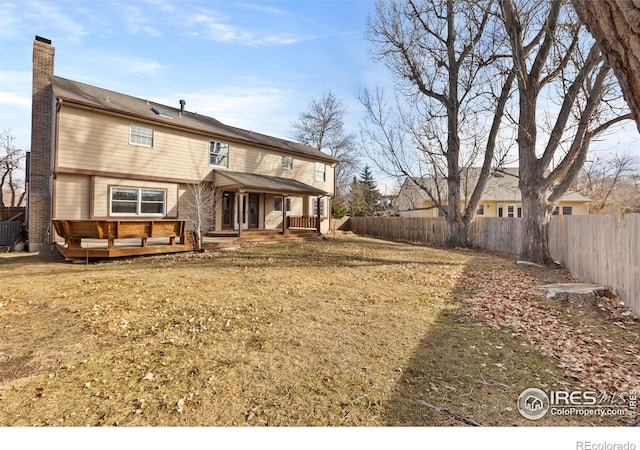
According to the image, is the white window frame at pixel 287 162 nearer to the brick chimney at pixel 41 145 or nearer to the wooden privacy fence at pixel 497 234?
the brick chimney at pixel 41 145

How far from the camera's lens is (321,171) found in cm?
2209

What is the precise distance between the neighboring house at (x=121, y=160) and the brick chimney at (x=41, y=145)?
3 cm

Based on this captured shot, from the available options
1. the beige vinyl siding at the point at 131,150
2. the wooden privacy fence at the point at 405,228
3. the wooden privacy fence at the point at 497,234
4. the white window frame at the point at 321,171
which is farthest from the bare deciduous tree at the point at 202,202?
the wooden privacy fence at the point at 497,234

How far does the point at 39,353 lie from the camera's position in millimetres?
3330

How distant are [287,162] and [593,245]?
1579cm

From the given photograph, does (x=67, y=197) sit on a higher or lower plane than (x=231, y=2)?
lower

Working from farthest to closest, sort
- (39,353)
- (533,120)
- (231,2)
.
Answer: (533,120), (231,2), (39,353)

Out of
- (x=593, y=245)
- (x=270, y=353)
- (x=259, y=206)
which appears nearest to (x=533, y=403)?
(x=270, y=353)

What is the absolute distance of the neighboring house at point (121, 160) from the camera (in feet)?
37.5

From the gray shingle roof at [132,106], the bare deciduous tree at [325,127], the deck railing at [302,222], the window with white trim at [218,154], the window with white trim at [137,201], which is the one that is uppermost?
the bare deciduous tree at [325,127]

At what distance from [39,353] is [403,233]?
67.9ft

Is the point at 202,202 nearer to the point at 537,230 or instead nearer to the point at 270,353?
the point at 270,353
